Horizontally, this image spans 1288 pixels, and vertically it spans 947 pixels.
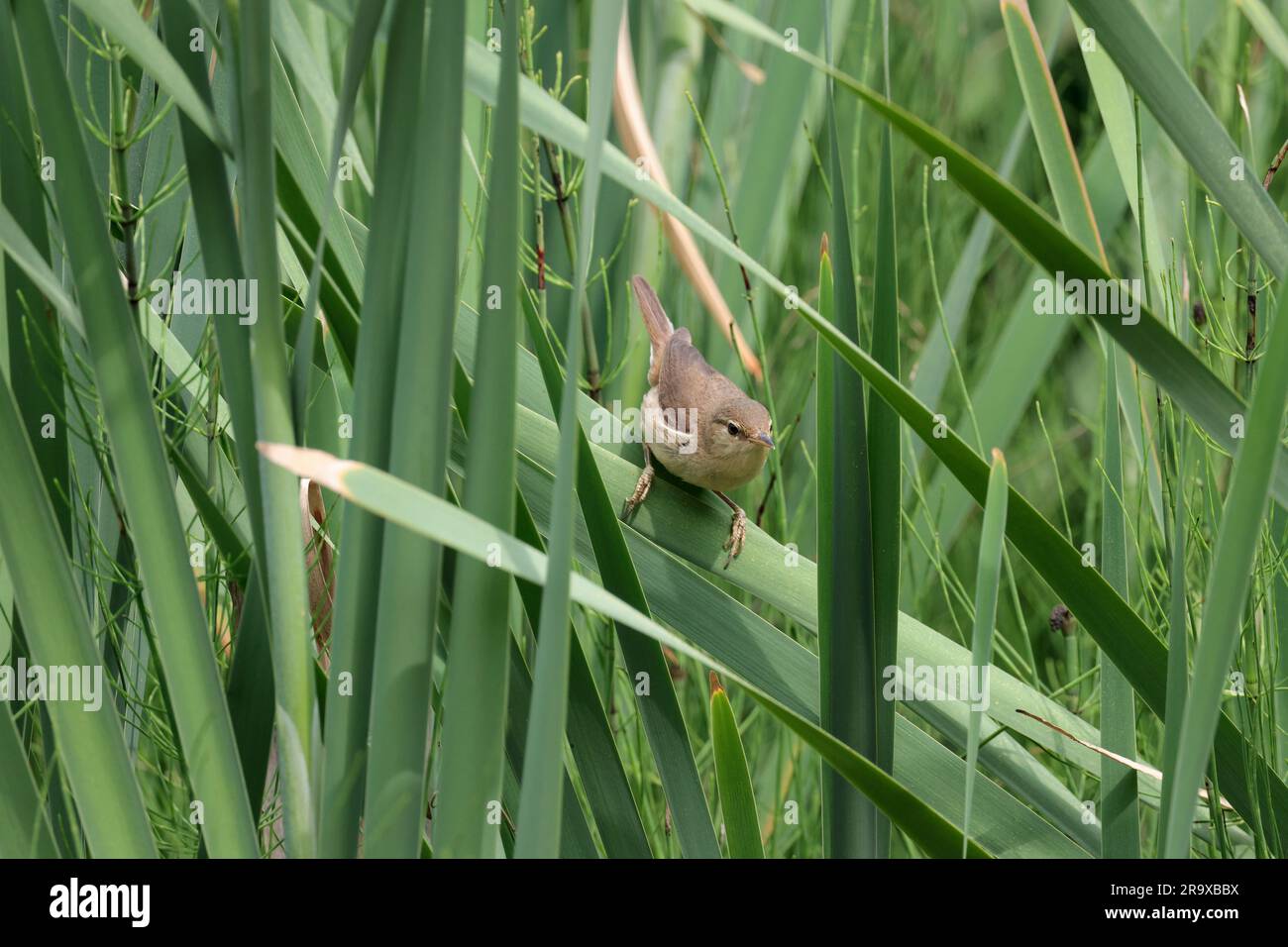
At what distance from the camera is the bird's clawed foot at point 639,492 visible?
143 centimetres

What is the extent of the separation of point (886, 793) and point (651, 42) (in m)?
1.60

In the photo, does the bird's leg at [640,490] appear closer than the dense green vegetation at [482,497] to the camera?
No

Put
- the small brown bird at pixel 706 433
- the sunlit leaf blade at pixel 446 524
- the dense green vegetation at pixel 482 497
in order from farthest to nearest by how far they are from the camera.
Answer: the small brown bird at pixel 706 433
the dense green vegetation at pixel 482 497
the sunlit leaf blade at pixel 446 524

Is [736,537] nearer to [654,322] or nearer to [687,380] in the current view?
[687,380]

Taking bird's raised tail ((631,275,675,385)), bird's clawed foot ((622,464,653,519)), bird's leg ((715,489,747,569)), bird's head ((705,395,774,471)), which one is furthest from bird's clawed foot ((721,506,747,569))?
bird's raised tail ((631,275,675,385))

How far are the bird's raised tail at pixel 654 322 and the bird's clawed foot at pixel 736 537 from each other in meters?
0.70

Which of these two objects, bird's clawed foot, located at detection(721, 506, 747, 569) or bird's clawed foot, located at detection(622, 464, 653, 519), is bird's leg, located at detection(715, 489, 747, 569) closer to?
bird's clawed foot, located at detection(721, 506, 747, 569)

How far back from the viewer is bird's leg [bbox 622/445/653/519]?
A: 1434mm

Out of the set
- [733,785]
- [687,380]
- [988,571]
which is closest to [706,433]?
[687,380]

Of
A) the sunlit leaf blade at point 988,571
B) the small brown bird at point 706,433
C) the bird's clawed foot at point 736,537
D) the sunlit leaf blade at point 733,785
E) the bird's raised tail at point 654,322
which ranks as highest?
the bird's raised tail at point 654,322

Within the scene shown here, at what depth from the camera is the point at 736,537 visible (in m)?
1.37

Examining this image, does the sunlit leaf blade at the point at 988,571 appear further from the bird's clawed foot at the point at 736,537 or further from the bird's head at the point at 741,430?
the bird's head at the point at 741,430

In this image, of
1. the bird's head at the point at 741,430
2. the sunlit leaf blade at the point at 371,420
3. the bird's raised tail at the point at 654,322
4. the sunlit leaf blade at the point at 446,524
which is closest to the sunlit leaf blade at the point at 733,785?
the sunlit leaf blade at the point at 446,524
